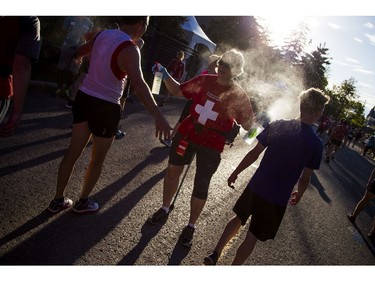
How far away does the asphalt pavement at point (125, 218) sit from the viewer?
9.42 ft

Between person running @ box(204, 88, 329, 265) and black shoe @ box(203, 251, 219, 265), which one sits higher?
person running @ box(204, 88, 329, 265)

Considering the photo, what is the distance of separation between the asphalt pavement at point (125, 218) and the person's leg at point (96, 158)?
15.1 inches

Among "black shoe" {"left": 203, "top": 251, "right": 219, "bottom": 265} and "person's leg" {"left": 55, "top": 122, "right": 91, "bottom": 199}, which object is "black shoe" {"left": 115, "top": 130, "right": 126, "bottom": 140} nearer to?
"person's leg" {"left": 55, "top": 122, "right": 91, "bottom": 199}

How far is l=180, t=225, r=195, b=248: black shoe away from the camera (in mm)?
3422

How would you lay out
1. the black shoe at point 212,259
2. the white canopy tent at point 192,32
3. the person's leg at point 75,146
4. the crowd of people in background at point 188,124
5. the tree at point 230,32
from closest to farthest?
the crowd of people in background at point 188,124 < the person's leg at point 75,146 < the black shoe at point 212,259 < the white canopy tent at point 192,32 < the tree at point 230,32

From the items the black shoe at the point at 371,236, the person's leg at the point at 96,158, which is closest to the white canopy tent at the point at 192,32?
the black shoe at the point at 371,236

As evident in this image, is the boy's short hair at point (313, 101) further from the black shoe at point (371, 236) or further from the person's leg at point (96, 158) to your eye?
the black shoe at point (371, 236)

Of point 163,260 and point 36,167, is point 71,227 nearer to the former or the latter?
point 163,260

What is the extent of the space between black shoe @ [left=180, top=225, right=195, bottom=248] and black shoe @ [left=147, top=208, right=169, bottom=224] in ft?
1.09

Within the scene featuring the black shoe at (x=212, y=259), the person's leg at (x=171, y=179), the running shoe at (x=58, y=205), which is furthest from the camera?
the person's leg at (x=171, y=179)

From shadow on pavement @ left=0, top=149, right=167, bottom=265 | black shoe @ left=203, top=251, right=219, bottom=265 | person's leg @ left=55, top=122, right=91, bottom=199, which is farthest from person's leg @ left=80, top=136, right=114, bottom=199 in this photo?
black shoe @ left=203, top=251, right=219, bottom=265

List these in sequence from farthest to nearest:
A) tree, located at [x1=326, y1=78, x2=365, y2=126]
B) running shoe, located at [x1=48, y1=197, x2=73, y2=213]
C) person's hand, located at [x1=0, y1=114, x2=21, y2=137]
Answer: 1. tree, located at [x1=326, y1=78, x2=365, y2=126]
2. running shoe, located at [x1=48, y1=197, x2=73, y2=213]
3. person's hand, located at [x1=0, y1=114, x2=21, y2=137]

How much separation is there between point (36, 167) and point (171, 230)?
192 cm

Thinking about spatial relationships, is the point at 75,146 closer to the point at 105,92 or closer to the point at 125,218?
the point at 105,92
